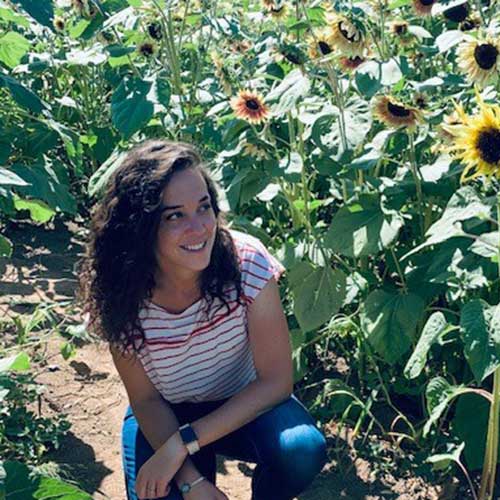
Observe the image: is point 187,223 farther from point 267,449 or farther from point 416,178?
point 416,178

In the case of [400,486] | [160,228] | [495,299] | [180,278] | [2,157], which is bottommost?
[400,486]

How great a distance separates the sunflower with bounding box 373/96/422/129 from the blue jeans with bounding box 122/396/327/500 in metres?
0.62

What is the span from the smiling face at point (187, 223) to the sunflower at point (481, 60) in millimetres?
616

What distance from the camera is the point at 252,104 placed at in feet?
7.68

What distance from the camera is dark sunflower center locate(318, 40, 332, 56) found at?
2.25 meters

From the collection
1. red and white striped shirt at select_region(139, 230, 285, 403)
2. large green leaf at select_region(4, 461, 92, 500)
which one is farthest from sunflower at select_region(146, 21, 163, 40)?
large green leaf at select_region(4, 461, 92, 500)

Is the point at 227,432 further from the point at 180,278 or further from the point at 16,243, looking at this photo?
the point at 16,243

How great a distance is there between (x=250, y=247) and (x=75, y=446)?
758mm

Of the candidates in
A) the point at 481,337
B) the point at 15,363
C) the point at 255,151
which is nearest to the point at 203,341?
the point at 15,363

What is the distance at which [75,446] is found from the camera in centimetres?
232

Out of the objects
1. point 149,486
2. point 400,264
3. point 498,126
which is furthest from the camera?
point 400,264

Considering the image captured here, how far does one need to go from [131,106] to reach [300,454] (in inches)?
43.3

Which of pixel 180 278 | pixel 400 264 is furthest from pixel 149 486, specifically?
pixel 400 264

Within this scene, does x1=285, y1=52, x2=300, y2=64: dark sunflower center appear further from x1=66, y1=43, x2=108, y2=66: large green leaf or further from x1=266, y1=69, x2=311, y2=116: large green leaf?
x1=66, y1=43, x2=108, y2=66: large green leaf
